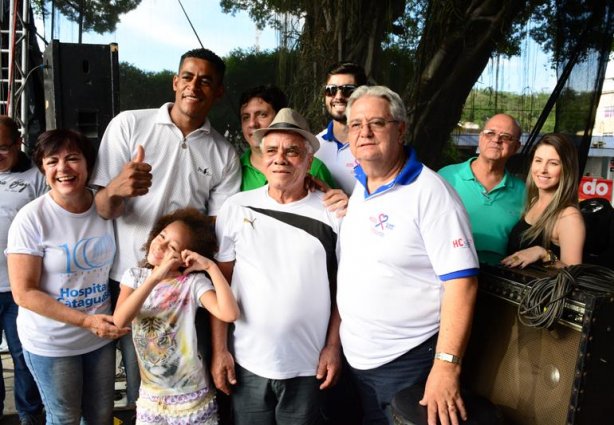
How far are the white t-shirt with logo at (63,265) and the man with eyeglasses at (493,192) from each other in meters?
1.66

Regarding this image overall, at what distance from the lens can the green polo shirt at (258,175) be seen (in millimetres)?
2438

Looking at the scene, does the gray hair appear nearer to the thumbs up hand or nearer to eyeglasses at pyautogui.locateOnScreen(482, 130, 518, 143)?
eyeglasses at pyautogui.locateOnScreen(482, 130, 518, 143)

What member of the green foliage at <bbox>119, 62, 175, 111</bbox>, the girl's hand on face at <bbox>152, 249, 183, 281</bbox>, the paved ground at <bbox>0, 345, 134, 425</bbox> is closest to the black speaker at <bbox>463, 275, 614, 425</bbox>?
the girl's hand on face at <bbox>152, 249, 183, 281</bbox>

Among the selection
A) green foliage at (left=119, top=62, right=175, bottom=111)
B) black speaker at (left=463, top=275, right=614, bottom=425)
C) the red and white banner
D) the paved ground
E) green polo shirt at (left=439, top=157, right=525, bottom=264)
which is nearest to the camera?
black speaker at (left=463, top=275, right=614, bottom=425)


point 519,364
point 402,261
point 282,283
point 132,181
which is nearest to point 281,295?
point 282,283

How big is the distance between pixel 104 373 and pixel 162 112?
3.86ft

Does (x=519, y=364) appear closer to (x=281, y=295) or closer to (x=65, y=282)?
(x=281, y=295)

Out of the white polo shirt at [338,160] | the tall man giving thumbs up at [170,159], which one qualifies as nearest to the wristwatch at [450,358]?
the white polo shirt at [338,160]

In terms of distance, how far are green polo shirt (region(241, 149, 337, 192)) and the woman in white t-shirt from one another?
2.20ft

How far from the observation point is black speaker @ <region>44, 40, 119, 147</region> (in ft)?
9.50

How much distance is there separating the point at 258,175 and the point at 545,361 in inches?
57.7

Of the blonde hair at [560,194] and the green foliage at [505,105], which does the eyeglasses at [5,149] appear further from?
the green foliage at [505,105]

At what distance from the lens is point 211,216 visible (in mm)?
2383

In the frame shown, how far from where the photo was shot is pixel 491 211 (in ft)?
7.79
